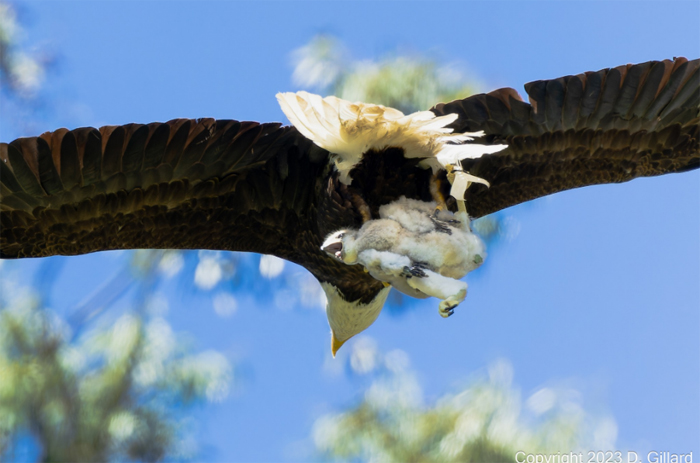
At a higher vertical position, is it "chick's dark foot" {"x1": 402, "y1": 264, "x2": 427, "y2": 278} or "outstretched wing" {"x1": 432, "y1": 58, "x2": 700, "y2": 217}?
"outstretched wing" {"x1": 432, "y1": 58, "x2": 700, "y2": 217}

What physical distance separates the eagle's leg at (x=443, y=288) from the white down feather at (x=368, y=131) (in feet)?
1.52

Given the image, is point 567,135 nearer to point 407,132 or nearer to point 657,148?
point 657,148

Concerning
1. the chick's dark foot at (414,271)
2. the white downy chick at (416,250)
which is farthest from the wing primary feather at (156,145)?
the chick's dark foot at (414,271)

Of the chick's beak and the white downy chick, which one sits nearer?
the white downy chick

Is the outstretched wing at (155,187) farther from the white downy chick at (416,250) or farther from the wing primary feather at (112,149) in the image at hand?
the white downy chick at (416,250)

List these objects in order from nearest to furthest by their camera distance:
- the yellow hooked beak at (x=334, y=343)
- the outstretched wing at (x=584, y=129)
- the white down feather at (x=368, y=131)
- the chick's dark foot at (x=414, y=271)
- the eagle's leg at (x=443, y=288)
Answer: the eagle's leg at (x=443, y=288) < the chick's dark foot at (x=414, y=271) < the white down feather at (x=368, y=131) < the outstretched wing at (x=584, y=129) < the yellow hooked beak at (x=334, y=343)

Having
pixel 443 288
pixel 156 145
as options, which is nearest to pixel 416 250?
pixel 443 288

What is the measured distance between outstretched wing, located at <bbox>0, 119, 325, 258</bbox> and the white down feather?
0.99 ft

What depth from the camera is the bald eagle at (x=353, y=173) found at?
3289 millimetres

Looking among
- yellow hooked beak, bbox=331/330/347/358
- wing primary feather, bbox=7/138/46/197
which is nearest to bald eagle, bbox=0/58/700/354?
wing primary feather, bbox=7/138/46/197

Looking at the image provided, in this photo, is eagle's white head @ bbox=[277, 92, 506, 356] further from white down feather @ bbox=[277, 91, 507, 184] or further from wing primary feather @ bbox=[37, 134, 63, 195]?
wing primary feather @ bbox=[37, 134, 63, 195]

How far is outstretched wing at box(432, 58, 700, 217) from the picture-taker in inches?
153

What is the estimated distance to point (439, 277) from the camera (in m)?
3.04

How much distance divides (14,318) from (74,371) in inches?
24.9
